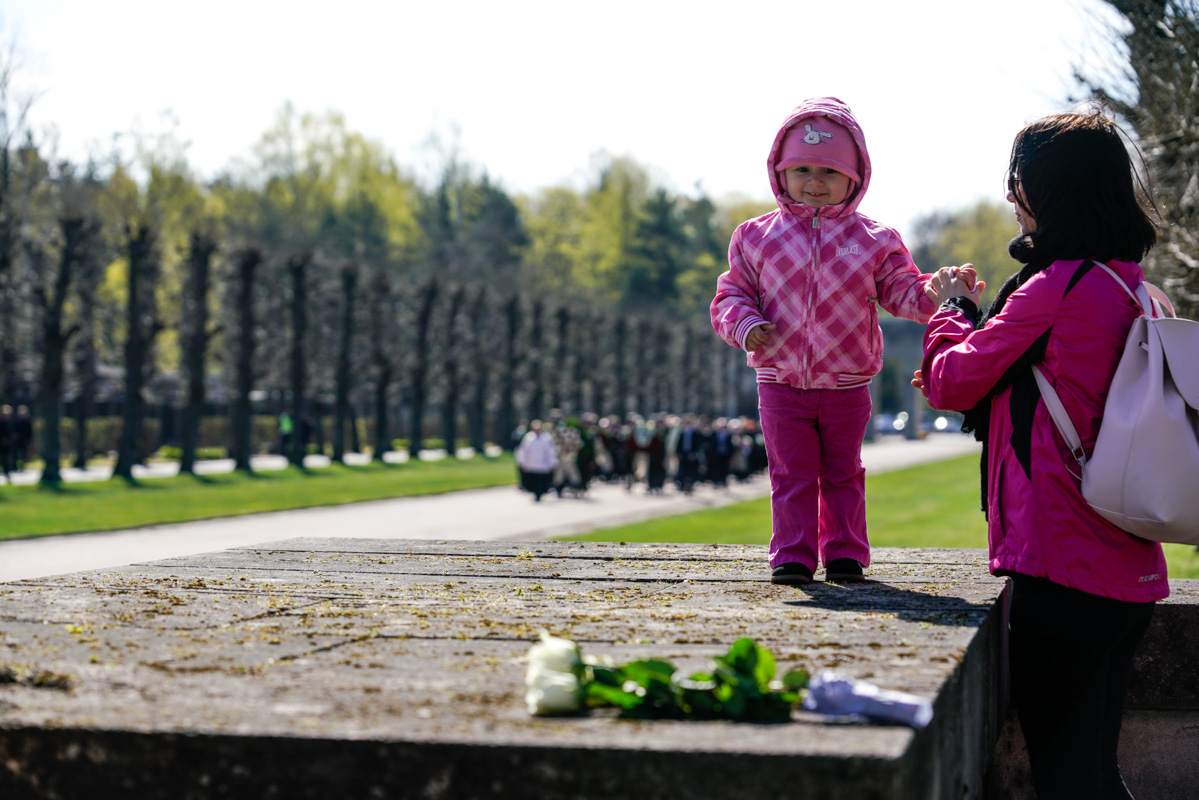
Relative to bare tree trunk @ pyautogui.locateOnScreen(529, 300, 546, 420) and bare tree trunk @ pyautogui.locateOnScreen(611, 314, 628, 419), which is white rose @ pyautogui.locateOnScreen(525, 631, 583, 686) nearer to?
bare tree trunk @ pyautogui.locateOnScreen(529, 300, 546, 420)

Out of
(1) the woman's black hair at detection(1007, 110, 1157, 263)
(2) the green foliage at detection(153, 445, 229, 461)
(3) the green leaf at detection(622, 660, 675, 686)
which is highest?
(1) the woman's black hair at detection(1007, 110, 1157, 263)

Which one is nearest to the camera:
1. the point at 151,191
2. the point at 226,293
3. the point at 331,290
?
the point at 226,293

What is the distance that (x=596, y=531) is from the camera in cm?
1895

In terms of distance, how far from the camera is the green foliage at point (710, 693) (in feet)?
7.19

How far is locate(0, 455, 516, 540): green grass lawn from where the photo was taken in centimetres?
1984

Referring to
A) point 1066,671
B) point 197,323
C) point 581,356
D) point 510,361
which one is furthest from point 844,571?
point 581,356

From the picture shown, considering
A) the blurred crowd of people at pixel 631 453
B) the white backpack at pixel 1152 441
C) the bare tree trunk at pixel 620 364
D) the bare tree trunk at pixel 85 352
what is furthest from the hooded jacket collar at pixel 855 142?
the bare tree trunk at pixel 620 364

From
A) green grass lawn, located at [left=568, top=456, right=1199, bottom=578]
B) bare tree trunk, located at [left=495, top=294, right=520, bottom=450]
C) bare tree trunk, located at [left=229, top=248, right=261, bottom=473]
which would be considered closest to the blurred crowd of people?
green grass lawn, located at [left=568, top=456, right=1199, bottom=578]

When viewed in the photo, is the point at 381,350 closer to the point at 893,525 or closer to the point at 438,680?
the point at 893,525

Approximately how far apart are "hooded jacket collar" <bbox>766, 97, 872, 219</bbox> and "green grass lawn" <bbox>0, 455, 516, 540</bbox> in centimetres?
1499

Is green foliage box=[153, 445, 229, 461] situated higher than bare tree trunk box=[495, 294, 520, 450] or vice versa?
bare tree trunk box=[495, 294, 520, 450]

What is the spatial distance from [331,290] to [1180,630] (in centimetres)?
4505

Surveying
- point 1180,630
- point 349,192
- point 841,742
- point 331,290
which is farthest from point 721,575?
point 349,192

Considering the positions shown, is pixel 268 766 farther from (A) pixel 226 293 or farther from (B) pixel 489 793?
(A) pixel 226 293
